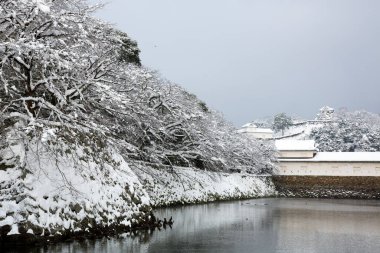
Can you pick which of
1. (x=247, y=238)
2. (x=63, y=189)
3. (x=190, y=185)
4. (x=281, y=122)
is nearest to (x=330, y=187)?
(x=190, y=185)

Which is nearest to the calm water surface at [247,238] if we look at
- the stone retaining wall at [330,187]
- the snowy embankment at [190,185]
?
the snowy embankment at [190,185]

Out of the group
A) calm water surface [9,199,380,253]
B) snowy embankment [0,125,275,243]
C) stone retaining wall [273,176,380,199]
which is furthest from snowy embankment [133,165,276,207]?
snowy embankment [0,125,275,243]

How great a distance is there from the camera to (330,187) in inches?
1778

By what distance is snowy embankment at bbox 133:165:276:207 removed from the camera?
75.4 ft

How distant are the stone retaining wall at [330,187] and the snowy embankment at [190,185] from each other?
7.09 m

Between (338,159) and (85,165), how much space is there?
39.9 m

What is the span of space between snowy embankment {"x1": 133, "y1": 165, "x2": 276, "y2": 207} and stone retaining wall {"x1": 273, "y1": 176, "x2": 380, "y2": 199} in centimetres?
709

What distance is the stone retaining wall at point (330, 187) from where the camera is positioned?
143 feet

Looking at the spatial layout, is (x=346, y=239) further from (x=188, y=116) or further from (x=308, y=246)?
(x=188, y=116)

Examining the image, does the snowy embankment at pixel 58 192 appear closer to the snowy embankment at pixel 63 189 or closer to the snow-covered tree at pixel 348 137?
the snowy embankment at pixel 63 189

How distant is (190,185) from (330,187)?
23.6m

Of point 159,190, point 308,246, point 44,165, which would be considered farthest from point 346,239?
point 159,190

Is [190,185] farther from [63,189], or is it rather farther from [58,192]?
[58,192]

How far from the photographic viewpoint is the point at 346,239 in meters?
12.7
